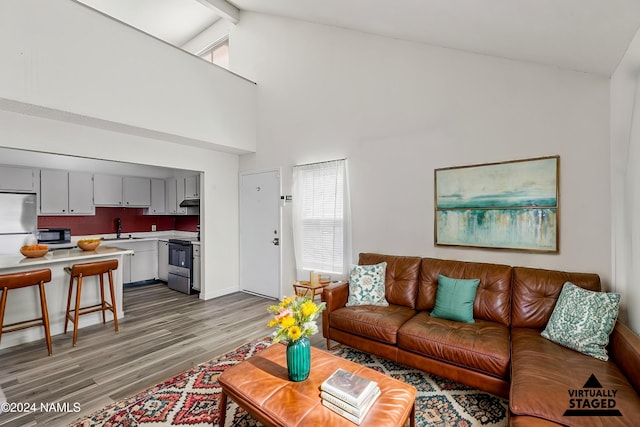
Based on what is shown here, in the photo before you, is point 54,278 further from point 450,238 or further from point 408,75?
point 408,75

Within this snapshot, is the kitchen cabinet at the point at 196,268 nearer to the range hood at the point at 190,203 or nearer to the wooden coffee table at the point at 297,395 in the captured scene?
the range hood at the point at 190,203

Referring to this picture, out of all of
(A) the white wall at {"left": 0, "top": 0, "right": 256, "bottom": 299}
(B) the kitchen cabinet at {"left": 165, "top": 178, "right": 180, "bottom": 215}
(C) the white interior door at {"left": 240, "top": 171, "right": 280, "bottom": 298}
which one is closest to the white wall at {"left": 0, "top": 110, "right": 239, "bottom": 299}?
(A) the white wall at {"left": 0, "top": 0, "right": 256, "bottom": 299}

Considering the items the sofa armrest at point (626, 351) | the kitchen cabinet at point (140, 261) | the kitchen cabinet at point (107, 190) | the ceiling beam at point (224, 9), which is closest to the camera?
the sofa armrest at point (626, 351)

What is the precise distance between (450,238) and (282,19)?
4.08 metres

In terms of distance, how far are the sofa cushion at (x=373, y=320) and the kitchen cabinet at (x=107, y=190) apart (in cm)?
500

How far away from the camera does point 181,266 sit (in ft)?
17.0

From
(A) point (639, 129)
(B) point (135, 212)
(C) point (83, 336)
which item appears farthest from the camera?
(B) point (135, 212)

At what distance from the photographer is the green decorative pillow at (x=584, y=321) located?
1918mm

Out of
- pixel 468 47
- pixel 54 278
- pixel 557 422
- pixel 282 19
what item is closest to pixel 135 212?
pixel 54 278

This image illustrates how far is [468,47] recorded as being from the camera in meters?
2.75

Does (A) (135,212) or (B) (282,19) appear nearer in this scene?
(B) (282,19)

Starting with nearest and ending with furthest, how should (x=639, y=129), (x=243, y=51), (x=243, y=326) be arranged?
(x=639, y=129), (x=243, y=326), (x=243, y=51)

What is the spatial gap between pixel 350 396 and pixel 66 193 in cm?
589

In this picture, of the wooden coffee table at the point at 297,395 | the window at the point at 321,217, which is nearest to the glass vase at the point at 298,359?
the wooden coffee table at the point at 297,395
